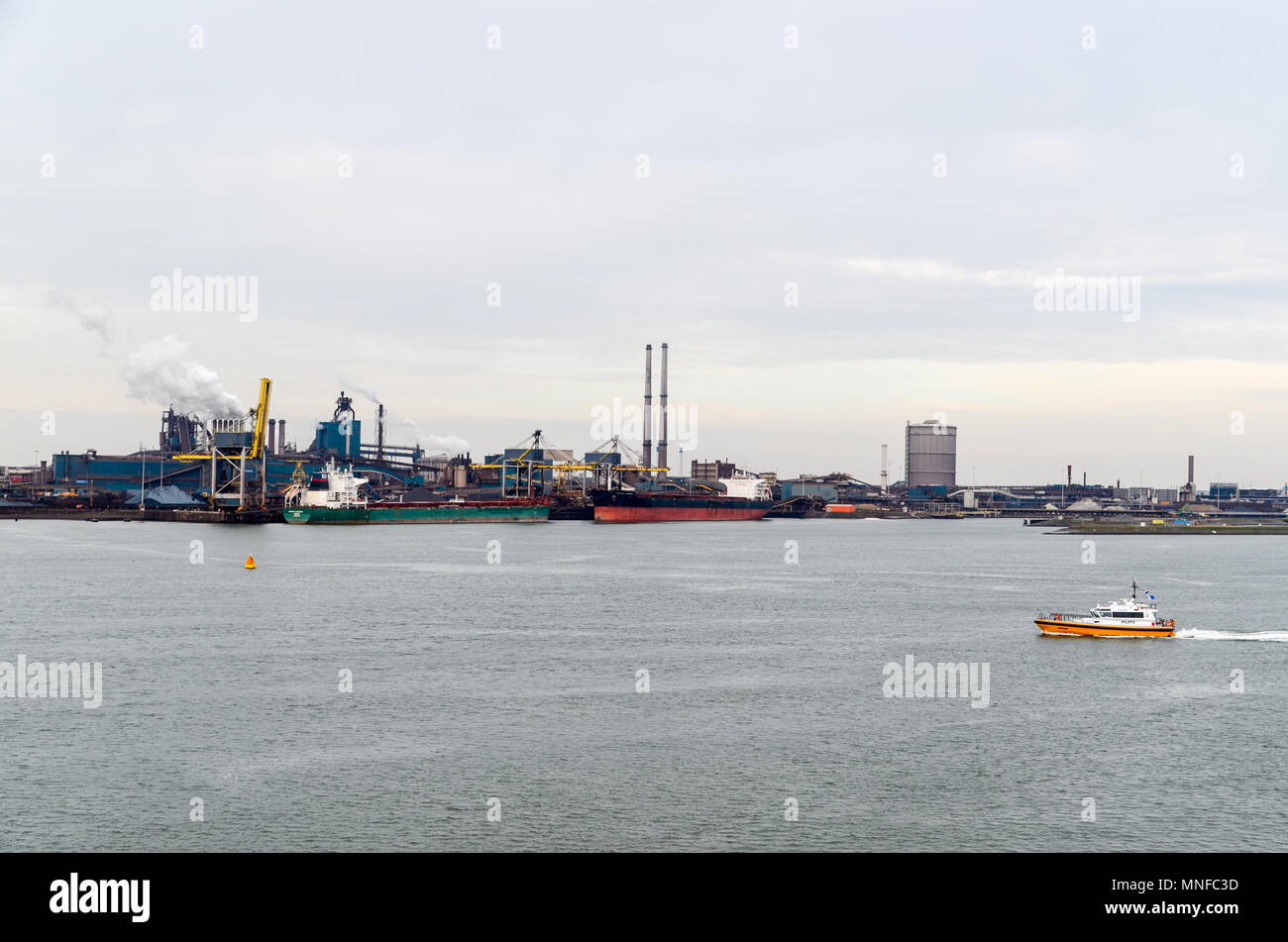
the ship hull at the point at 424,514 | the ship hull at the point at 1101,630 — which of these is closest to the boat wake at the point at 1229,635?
the ship hull at the point at 1101,630

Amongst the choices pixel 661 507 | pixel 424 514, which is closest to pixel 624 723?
pixel 424 514

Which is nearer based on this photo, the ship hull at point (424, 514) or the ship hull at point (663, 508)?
the ship hull at point (424, 514)

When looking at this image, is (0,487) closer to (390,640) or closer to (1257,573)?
(390,640)

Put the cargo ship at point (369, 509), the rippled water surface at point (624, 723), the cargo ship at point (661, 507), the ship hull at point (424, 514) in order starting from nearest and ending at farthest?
the rippled water surface at point (624, 723), the ship hull at point (424, 514), the cargo ship at point (369, 509), the cargo ship at point (661, 507)

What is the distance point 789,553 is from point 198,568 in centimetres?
5151

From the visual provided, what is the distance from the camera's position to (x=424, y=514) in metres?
161

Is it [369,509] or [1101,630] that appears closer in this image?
[1101,630]

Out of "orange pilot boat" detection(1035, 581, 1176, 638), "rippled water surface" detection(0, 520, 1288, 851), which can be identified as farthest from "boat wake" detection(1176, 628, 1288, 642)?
"orange pilot boat" detection(1035, 581, 1176, 638)

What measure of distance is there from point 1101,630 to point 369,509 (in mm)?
121327

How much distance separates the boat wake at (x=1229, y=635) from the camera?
47188 millimetres

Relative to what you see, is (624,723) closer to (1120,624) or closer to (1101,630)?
(1101,630)

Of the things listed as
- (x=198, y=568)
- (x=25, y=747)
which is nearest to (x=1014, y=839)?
(x=25, y=747)

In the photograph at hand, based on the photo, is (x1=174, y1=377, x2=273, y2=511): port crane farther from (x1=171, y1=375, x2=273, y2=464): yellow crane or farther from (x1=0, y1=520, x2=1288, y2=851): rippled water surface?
(x1=0, y1=520, x2=1288, y2=851): rippled water surface

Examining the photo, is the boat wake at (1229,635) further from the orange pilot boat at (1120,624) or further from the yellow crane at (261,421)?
the yellow crane at (261,421)
